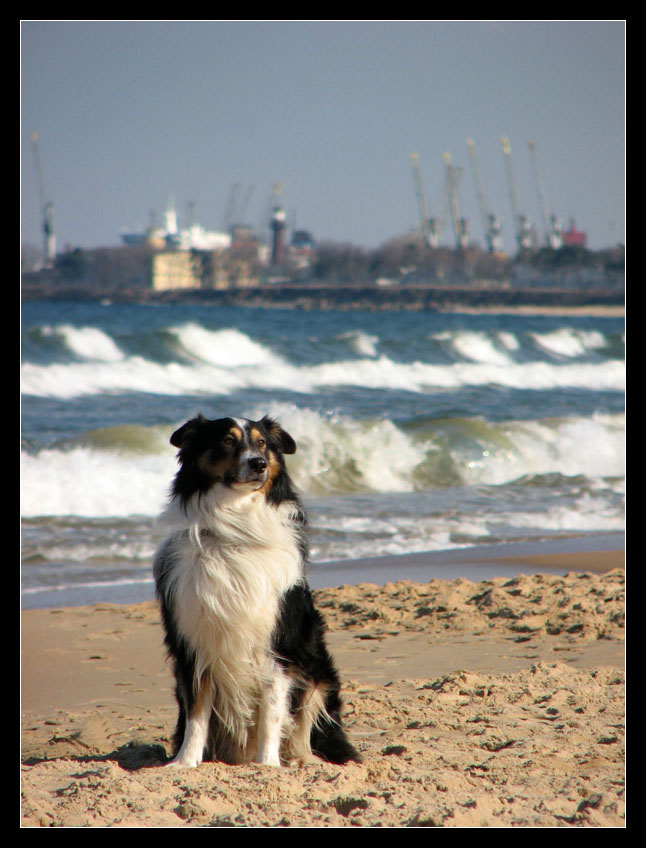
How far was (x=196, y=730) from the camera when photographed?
12.2 feet

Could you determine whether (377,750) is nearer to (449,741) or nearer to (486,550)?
(449,741)

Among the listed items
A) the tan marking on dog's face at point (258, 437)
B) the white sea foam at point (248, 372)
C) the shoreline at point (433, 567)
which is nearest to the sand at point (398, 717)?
the shoreline at point (433, 567)

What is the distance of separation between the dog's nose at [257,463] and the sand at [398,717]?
3.70 feet

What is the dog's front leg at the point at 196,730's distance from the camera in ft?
12.1

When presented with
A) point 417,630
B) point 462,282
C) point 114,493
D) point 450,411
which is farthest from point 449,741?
point 462,282

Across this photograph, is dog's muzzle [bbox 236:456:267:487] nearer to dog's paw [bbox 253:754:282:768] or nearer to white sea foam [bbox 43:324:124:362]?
dog's paw [bbox 253:754:282:768]

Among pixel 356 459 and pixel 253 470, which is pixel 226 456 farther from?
pixel 356 459

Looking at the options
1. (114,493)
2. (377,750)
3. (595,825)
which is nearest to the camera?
(595,825)

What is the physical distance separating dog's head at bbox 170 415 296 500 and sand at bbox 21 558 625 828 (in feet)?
3.56

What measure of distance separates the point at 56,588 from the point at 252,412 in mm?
12154

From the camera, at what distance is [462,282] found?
12169 cm

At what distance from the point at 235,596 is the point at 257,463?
0.53 meters
